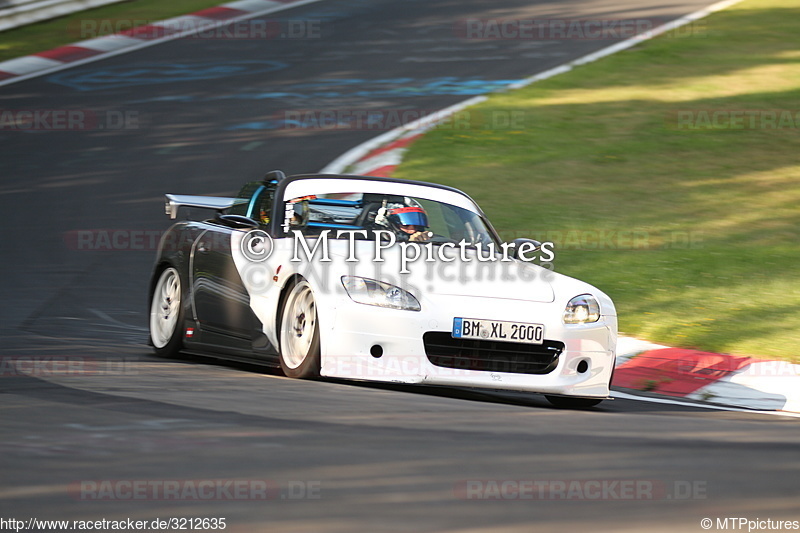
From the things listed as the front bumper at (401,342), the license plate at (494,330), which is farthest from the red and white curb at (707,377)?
the front bumper at (401,342)

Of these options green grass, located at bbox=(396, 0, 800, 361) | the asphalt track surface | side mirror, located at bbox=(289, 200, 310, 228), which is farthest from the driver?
green grass, located at bbox=(396, 0, 800, 361)

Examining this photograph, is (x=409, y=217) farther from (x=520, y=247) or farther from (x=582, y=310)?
(x=582, y=310)

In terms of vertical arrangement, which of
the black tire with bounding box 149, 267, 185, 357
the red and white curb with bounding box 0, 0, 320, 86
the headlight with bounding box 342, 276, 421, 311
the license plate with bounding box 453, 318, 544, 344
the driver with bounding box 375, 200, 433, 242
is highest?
the red and white curb with bounding box 0, 0, 320, 86

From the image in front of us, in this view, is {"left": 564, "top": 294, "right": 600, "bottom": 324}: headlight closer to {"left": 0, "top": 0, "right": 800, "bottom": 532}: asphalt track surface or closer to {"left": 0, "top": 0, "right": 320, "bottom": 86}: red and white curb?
{"left": 0, "top": 0, "right": 800, "bottom": 532}: asphalt track surface

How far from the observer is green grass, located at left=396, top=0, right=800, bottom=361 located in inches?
357

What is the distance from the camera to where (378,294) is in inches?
237

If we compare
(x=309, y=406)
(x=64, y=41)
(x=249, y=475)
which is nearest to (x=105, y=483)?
(x=249, y=475)

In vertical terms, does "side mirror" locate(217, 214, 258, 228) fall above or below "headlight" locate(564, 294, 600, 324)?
above

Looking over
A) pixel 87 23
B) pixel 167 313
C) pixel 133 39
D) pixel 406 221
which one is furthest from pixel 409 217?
pixel 87 23

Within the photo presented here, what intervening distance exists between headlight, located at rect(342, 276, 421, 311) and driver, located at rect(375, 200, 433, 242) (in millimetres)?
925

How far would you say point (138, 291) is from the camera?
998 centimetres

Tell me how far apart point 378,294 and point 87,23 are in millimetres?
18775

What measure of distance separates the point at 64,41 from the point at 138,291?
42.6 feet

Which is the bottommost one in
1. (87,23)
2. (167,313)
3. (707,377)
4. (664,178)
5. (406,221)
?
(707,377)
